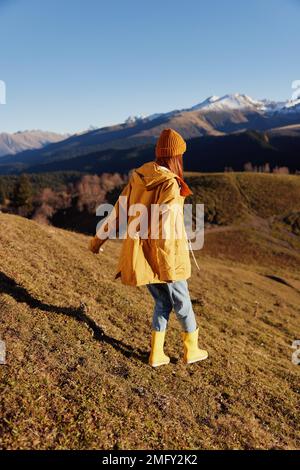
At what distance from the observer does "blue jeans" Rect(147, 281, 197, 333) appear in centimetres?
712

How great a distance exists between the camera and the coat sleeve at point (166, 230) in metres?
6.69

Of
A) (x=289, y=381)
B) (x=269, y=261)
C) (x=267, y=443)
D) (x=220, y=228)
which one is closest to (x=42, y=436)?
(x=267, y=443)

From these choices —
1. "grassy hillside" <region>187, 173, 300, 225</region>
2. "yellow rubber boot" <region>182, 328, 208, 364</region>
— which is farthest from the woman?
"grassy hillside" <region>187, 173, 300, 225</region>

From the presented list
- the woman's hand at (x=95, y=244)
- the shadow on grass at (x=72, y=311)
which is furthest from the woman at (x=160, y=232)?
the shadow on grass at (x=72, y=311)

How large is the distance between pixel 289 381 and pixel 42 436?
238 inches

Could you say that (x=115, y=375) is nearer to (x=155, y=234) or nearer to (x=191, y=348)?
(x=191, y=348)

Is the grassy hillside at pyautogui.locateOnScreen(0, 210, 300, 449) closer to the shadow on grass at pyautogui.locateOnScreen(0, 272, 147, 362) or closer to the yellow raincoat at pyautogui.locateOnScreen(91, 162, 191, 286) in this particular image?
the shadow on grass at pyautogui.locateOnScreen(0, 272, 147, 362)

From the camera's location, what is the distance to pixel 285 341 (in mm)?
13688

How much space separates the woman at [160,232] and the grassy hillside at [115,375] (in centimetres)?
124

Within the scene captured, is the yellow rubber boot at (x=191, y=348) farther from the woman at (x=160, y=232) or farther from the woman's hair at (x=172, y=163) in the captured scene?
the woman's hair at (x=172, y=163)

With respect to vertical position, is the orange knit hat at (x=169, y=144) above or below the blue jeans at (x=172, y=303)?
above

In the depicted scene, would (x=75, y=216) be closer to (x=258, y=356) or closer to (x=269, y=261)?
(x=269, y=261)

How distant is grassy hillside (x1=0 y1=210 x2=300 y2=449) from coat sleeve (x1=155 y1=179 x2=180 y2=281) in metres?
2.03

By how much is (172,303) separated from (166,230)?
1.43 metres
